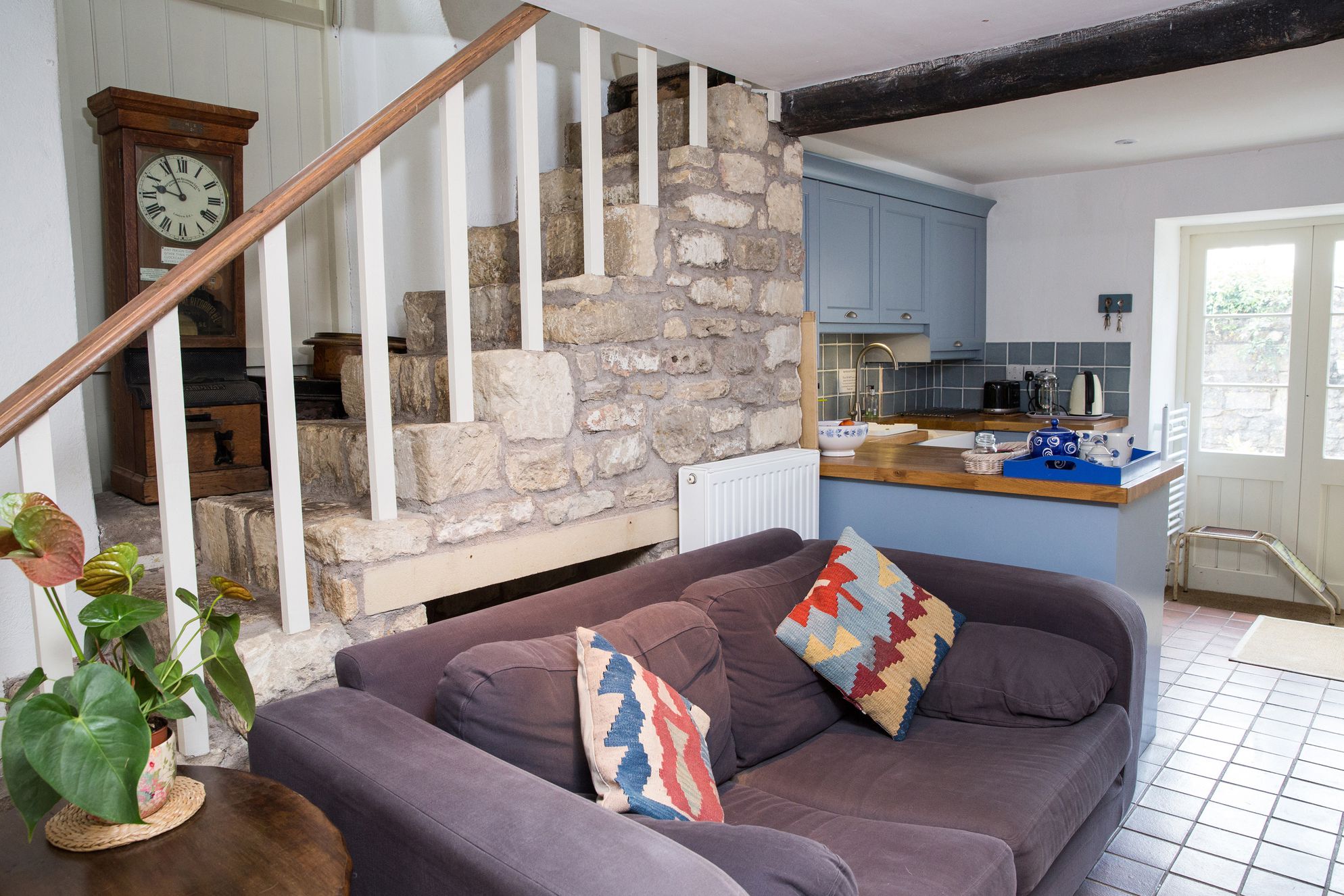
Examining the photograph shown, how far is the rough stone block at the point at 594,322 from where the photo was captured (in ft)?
8.37

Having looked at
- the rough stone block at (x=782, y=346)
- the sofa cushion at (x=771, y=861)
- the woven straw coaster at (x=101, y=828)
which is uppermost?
the rough stone block at (x=782, y=346)

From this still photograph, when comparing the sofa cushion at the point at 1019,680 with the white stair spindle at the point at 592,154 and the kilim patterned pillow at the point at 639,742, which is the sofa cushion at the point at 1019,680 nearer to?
the kilim patterned pillow at the point at 639,742

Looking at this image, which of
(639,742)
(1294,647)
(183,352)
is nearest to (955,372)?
(1294,647)

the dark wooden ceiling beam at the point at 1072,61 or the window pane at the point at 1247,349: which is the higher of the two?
the dark wooden ceiling beam at the point at 1072,61

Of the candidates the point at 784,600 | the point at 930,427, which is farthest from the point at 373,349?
the point at 930,427

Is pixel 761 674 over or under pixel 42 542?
under

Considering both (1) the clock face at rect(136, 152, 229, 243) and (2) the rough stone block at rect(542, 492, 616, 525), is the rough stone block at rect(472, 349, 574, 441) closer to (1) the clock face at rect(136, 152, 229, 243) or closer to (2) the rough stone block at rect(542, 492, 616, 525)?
(2) the rough stone block at rect(542, 492, 616, 525)

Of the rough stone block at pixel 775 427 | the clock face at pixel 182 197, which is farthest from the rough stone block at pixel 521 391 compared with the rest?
Answer: the clock face at pixel 182 197

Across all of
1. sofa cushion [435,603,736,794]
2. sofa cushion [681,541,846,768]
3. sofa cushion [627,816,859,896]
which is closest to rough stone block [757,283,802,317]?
sofa cushion [681,541,846,768]

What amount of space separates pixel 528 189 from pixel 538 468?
0.72 m

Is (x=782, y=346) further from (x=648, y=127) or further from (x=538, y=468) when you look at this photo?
(x=538, y=468)

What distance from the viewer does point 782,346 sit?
328 cm

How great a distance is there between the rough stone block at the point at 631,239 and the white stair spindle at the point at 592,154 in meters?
0.03

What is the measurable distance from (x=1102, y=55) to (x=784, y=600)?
171 cm
